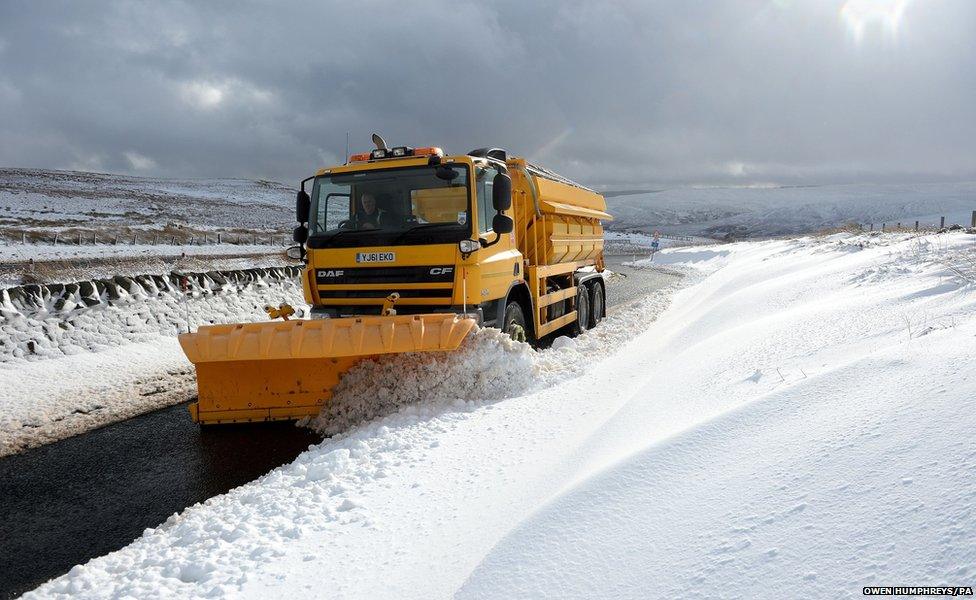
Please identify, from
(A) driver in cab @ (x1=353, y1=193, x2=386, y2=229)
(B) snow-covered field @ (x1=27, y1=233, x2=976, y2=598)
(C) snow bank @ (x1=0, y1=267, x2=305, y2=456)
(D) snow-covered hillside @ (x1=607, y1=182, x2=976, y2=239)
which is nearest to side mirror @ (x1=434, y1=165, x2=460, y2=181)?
(A) driver in cab @ (x1=353, y1=193, x2=386, y2=229)

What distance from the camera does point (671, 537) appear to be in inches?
85.7

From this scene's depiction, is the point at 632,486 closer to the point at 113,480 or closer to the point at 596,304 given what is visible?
the point at 113,480

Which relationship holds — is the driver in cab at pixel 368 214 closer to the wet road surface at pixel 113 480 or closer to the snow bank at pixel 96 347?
the wet road surface at pixel 113 480

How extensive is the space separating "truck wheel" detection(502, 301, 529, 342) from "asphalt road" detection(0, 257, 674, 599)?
2.59 m

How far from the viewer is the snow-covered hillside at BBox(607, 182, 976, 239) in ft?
338

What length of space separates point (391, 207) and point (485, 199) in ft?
3.52

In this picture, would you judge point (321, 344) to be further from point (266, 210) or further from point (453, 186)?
point (266, 210)

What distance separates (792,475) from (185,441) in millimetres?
5145

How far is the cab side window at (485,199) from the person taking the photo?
654 cm

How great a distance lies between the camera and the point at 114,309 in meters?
9.20

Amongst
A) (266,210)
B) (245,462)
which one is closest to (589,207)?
(245,462)

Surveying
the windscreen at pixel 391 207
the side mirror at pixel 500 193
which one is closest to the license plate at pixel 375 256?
the windscreen at pixel 391 207

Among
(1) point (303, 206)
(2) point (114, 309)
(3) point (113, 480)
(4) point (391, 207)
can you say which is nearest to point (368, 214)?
(4) point (391, 207)

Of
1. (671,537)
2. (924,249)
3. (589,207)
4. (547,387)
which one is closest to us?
(671,537)
